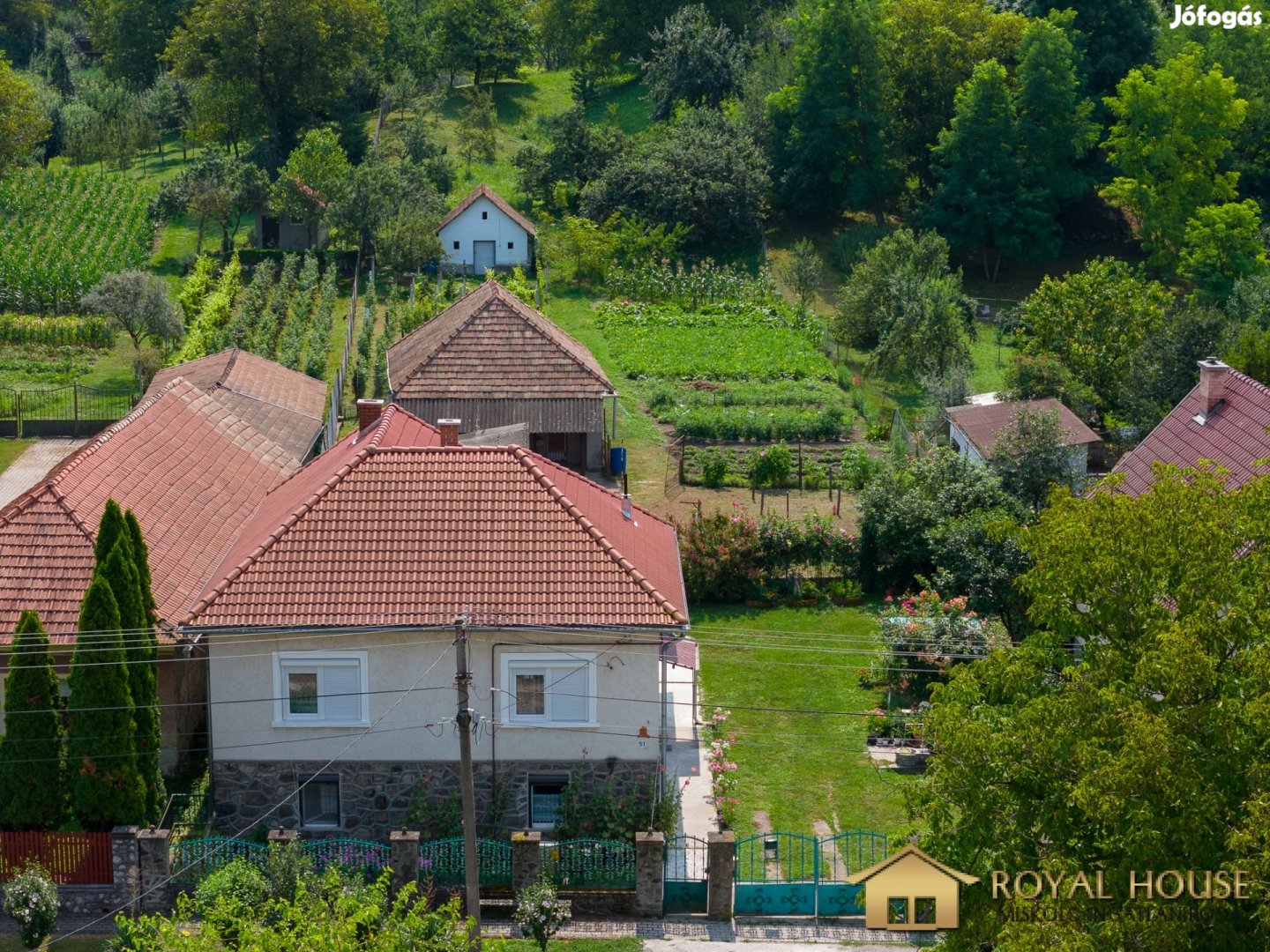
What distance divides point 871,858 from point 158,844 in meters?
11.0

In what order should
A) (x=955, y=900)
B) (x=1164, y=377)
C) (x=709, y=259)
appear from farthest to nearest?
1. (x=709, y=259)
2. (x=1164, y=377)
3. (x=955, y=900)

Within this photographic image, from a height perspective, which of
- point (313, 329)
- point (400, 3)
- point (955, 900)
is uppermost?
point (400, 3)

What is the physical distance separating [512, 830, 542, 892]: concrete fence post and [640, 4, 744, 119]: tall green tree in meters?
56.7

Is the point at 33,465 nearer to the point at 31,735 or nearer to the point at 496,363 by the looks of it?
the point at 496,363

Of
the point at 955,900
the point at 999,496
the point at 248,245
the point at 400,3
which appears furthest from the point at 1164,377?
the point at 400,3

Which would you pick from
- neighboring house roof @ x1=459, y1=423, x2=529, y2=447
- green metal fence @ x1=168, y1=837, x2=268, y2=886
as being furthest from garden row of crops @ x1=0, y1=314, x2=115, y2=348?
green metal fence @ x1=168, y1=837, x2=268, y2=886

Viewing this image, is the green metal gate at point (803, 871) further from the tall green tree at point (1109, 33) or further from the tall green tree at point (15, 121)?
the tall green tree at point (15, 121)

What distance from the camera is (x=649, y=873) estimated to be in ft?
82.4

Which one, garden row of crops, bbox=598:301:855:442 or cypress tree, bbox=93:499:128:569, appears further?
garden row of crops, bbox=598:301:855:442

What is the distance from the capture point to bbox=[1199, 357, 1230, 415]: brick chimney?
1371 inches

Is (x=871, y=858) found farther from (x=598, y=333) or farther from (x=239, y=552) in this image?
(x=598, y=333)

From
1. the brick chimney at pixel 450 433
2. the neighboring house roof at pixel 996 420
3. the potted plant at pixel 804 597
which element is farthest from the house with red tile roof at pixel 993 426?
the brick chimney at pixel 450 433

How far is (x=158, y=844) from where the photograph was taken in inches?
982

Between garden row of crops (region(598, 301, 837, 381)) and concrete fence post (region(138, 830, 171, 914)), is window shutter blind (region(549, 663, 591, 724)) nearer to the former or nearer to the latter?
concrete fence post (region(138, 830, 171, 914))
